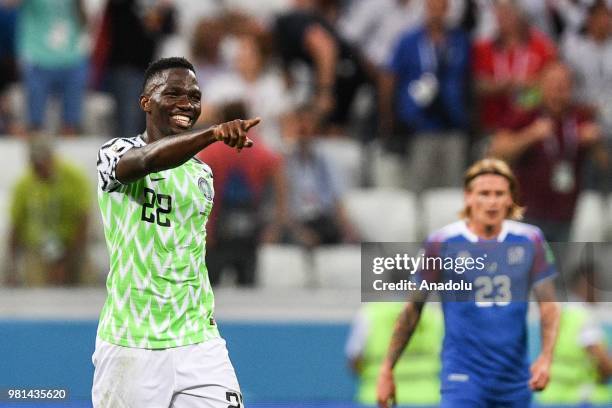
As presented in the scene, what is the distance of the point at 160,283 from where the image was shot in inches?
182

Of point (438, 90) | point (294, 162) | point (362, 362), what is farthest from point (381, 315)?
point (438, 90)

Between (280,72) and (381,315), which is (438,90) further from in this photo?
(381,315)

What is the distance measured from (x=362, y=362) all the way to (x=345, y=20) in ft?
10.1

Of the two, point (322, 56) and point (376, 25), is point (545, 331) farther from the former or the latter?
point (376, 25)

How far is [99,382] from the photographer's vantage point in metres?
4.62

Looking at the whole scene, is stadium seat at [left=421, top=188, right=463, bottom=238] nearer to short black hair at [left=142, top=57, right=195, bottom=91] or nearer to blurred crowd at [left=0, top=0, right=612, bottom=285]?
blurred crowd at [left=0, top=0, right=612, bottom=285]

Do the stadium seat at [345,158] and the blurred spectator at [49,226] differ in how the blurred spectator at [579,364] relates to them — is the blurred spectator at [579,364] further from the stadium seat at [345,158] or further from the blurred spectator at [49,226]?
the blurred spectator at [49,226]

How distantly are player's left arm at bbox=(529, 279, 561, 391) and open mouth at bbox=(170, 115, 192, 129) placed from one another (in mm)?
2465

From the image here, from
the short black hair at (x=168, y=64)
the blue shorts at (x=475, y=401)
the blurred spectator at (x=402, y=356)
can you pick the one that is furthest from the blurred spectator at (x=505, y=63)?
the short black hair at (x=168, y=64)

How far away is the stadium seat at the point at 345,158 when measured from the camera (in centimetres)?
926

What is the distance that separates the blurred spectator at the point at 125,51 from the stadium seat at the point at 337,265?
1.77 m

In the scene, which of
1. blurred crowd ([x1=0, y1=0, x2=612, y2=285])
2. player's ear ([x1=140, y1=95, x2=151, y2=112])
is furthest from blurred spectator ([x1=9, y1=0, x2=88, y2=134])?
player's ear ([x1=140, y1=95, x2=151, y2=112])

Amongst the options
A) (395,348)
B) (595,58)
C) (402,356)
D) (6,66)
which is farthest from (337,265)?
(6,66)

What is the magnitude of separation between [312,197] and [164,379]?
445cm
